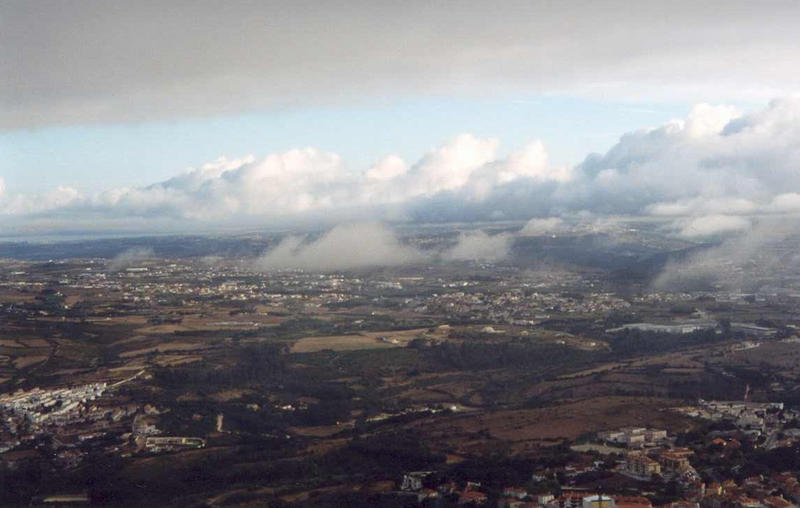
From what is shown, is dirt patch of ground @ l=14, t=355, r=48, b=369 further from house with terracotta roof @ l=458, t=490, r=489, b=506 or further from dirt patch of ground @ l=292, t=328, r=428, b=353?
house with terracotta roof @ l=458, t=490, r=489, b=506

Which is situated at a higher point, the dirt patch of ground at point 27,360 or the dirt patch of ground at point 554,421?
the dirt patch of ground at point 27,360

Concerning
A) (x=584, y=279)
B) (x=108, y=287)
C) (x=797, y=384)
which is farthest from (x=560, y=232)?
(x=797, y=384)

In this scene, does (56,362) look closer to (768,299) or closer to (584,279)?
(768,299)

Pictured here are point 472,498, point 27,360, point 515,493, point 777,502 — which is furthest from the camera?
point 27,360

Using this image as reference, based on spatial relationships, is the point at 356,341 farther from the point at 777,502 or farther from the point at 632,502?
the point at 777,502

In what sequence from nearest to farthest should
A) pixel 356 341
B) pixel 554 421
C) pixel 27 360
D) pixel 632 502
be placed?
pixel 632 502
pixel 554 421
pixel 27 360
pixel 356 341

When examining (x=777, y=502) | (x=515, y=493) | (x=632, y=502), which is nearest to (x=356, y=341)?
(x=515, y=493)

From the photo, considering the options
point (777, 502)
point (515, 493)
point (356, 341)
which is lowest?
point (777, 502)

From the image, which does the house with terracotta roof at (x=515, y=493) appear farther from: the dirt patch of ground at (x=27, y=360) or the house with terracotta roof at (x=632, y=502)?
the dirt patch of ground at (x=27, y=360)

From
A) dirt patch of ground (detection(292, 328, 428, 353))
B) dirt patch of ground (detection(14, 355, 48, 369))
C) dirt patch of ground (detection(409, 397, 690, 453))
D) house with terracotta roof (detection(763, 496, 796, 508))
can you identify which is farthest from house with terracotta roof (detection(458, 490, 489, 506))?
dirt patch of ground (detection(14, 355, 48, 369))

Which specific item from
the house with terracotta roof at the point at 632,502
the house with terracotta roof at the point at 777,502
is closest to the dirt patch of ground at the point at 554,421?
the house with terracotta roof at the point at 632,502

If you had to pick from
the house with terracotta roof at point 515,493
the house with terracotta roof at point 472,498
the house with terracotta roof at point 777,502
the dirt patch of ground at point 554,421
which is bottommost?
the house with terracotta roof at point 777,502
